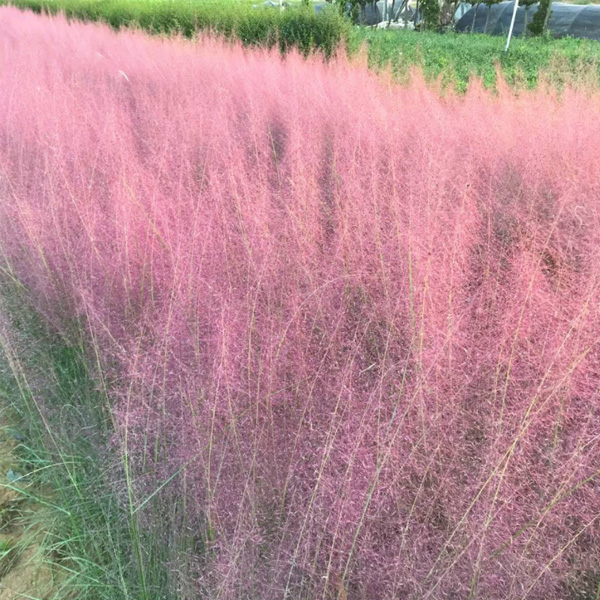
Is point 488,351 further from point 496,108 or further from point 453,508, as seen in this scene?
point 496,108

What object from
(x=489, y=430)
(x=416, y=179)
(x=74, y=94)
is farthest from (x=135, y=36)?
(x=489, y=430)

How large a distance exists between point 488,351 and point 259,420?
0.67 m

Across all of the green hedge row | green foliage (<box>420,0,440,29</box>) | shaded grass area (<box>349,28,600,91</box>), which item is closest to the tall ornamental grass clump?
shaded grass area (<box>349,28,600,91</box>)

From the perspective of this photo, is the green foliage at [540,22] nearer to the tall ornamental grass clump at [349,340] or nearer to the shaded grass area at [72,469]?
the tall ornamental grass clump at [349,340]

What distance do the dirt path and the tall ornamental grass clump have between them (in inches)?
21.3

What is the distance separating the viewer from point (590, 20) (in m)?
14.0

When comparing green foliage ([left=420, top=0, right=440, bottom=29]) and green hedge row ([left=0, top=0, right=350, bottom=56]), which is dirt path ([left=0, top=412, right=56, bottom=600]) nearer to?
green hedge row ([left=0, top=0, right=350, bottom=56])

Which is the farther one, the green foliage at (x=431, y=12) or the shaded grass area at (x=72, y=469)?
the green foliage at (x=431, y=12)

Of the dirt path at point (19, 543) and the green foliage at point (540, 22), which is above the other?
the green foliage at point (540, 22)

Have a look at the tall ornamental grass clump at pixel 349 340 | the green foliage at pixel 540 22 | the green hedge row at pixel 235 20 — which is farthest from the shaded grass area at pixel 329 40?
the green foliage at pixel 540 22

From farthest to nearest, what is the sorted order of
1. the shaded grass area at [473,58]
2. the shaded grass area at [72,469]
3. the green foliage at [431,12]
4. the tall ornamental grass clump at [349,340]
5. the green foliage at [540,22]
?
the green foliage at [431,12] → the green foliage at [540,22] → the shaded grass area at [473,58] → the shaded grass area at [72,469] → the tall ornamental grass clump at [349,340]

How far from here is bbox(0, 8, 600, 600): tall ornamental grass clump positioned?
1.07 meters

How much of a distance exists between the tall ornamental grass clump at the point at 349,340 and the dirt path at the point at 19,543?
0.54m

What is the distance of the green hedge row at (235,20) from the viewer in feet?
21.2
